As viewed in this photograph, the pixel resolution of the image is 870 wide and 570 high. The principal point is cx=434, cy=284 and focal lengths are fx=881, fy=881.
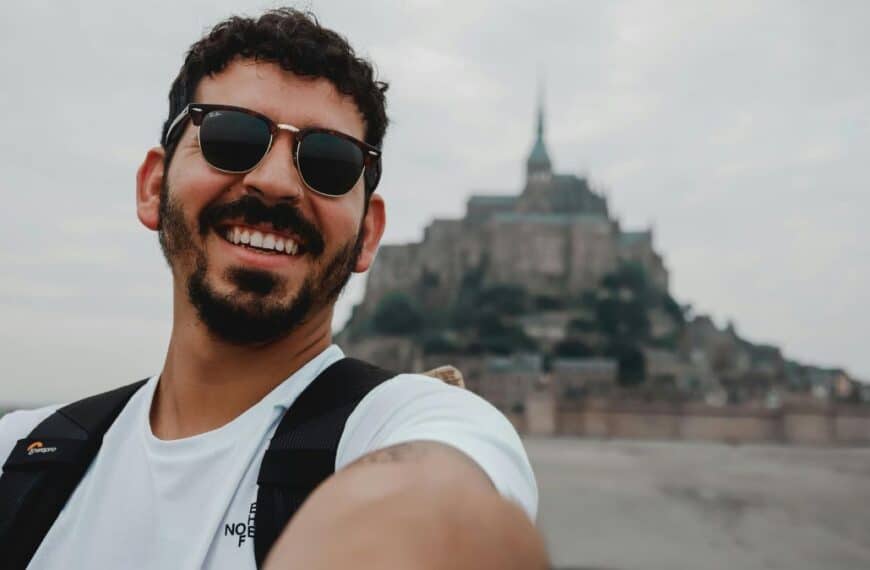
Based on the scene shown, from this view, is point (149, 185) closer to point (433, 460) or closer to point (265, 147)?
point (265, 147)

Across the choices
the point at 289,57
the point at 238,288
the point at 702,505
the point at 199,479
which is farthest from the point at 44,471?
the point at 702,505

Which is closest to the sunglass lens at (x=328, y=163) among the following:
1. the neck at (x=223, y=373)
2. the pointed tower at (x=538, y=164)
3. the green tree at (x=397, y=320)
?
the neck at (x=223, y=373)

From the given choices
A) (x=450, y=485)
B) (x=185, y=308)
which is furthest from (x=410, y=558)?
(x=185, y=308)

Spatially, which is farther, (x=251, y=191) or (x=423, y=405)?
(x=251, y=191)

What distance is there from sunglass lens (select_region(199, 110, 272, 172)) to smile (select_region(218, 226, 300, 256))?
4.0 inches

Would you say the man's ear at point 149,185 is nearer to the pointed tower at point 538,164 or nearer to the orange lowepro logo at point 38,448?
the orange lowepro logo at point 38,448

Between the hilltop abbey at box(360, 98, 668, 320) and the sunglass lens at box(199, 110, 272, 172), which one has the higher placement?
the hilltop abbey at box(360, 98, 668, 320)

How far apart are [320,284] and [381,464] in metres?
0.77

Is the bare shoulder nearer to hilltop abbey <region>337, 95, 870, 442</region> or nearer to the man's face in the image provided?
the man's face

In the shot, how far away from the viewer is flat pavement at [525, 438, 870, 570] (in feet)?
42.2

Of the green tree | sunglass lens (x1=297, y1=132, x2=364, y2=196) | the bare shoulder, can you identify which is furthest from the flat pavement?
the green tree

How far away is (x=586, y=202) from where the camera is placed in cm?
6794

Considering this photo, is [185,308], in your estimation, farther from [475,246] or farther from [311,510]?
[475,246]

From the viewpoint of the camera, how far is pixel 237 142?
1411 mm
